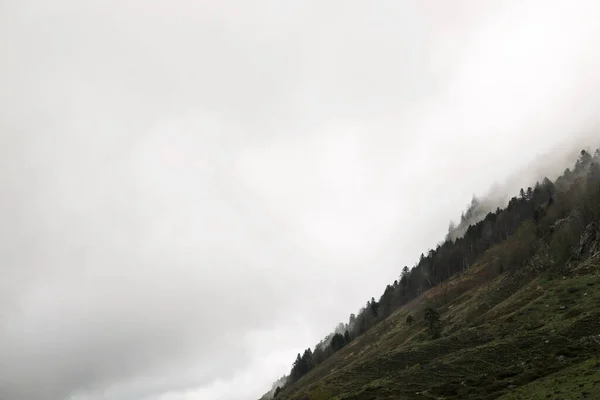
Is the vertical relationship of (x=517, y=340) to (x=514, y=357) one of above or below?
above

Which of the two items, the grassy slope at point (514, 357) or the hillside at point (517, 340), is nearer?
the grassy slope at point (514, 357)

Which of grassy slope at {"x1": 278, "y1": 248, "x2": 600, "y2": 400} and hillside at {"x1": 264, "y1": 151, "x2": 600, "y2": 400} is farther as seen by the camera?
hillside at {"x1": 264, "y1": 151, "x2": 600, "y2": 400}

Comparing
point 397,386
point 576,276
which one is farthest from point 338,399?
point 576,276

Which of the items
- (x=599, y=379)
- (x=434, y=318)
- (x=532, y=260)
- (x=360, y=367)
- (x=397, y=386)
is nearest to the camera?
(x=599, y=379)

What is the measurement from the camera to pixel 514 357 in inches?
2726

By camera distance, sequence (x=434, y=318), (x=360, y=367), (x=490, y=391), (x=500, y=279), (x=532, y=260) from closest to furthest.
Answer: (x=490, y=391) → (x=360, y=367) → (x=434, y=318) → (x=532, y=260) → (x=500, y=279)

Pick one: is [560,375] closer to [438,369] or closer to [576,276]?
[438,369]

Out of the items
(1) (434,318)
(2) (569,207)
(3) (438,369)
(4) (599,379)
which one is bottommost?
(4) (599,379)

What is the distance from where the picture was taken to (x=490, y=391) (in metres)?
58.5

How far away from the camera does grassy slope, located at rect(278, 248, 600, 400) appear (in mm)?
55688

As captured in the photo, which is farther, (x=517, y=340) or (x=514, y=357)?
(x=517, y=340)

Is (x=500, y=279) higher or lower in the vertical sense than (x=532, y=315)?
higher

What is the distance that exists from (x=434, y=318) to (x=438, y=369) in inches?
1812

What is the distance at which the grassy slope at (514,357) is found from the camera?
5569cm
